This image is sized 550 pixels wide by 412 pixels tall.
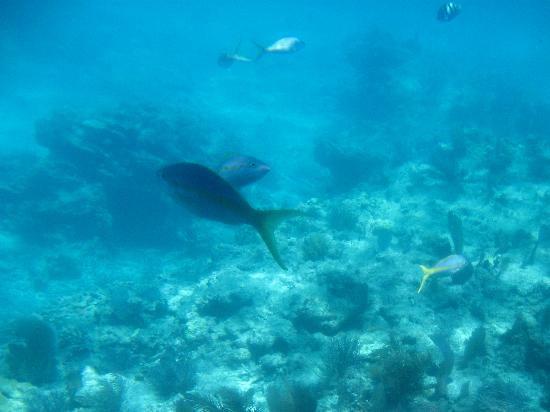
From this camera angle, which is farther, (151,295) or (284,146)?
(284,146)

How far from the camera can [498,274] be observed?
26.5 feet

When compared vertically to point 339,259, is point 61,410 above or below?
below

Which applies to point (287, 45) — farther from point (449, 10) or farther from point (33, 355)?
point (33, 355)

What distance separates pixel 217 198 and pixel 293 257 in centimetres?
793

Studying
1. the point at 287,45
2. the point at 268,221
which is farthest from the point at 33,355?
the point at 287,45

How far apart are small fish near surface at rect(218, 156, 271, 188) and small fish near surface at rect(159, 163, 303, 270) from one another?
0.80 m

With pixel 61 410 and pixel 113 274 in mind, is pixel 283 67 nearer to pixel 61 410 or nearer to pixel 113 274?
pixel 113 274

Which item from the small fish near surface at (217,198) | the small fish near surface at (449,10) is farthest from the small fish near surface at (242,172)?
the small fish near surface at (449,10)

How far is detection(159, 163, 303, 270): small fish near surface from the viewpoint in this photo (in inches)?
76.5

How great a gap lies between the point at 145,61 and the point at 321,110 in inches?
962

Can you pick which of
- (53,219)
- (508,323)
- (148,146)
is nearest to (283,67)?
(148,146)

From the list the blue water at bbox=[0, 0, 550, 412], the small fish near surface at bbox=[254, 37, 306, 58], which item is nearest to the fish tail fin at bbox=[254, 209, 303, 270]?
the blue water at bbox=[0, 0, 550, 412]

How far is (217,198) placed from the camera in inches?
77.5

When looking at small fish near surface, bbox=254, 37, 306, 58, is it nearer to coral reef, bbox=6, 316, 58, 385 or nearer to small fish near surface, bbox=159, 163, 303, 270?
small fish near surface, bbox=159, 163, 303, 270
